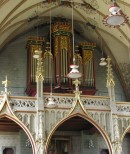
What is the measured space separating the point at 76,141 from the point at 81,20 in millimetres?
7066

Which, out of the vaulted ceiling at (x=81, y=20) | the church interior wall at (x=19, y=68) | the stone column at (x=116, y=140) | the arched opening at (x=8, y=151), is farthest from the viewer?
the church interior wall at (x=19, y=68)

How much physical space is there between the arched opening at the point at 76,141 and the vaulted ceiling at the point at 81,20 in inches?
149

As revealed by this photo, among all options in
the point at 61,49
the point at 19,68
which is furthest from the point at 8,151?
the point at 61,49

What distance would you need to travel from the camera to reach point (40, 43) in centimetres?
2150

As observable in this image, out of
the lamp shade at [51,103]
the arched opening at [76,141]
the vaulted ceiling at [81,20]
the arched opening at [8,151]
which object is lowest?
the arched opening at [8,151]

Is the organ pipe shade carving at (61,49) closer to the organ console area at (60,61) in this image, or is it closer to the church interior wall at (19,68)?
the organ console area at (60,61)

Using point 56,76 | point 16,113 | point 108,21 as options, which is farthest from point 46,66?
point 108,21

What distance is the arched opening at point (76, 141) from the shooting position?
70.1ft

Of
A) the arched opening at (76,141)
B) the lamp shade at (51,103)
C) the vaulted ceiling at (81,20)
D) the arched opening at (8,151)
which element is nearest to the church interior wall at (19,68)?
the vaulted ceiling at (81,20)

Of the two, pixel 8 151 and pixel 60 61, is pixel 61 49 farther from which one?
pixel 8 151

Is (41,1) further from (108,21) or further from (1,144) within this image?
(108,21)

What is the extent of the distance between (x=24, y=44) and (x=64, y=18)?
2.86m

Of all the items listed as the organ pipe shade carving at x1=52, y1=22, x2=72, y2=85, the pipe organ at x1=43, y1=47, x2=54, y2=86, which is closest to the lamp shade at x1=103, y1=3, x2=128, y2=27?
the organ pipe shade carving at x1=52, y1=22, x2=72, y2=85

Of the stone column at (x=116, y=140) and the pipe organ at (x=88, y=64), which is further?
the pipe organ at (x=88, y=64)
